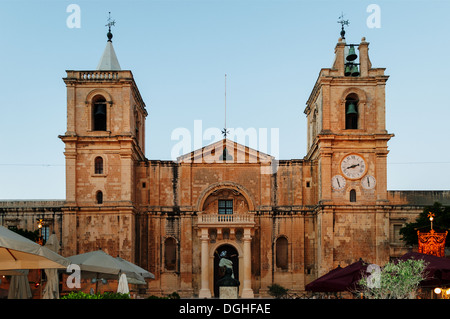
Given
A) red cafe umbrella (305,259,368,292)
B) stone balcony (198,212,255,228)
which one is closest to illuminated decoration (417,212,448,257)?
red cafe umbrella (305,259,368,292)

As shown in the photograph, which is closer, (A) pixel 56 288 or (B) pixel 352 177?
(A) pixel 56 288

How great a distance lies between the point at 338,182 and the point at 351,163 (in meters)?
1.50

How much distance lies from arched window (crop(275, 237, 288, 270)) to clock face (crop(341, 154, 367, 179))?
21.4ft

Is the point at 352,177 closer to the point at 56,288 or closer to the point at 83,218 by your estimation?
the point at 83,218

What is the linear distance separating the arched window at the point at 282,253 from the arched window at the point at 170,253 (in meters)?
7.05

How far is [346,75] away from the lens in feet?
133

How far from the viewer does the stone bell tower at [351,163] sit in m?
38.3

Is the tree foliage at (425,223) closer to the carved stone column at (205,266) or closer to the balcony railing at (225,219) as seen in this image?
the balcony railing at (225,219)

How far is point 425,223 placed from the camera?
35.9 meters

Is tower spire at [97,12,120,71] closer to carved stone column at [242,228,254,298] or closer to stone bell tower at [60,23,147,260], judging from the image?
stone bell tower at [60,23,147,260]

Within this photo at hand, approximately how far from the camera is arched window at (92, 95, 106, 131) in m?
40.0
